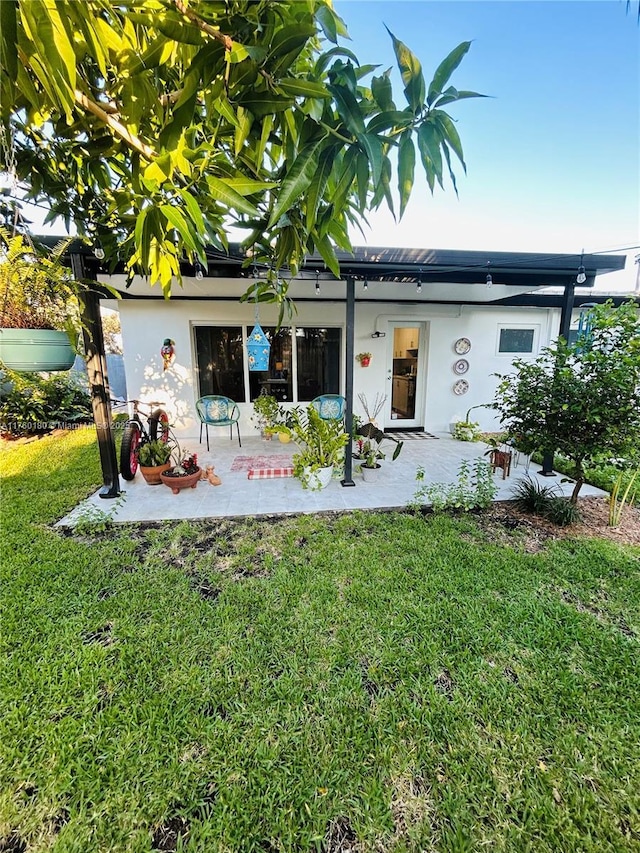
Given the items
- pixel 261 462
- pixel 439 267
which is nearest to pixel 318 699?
pixel 261 462

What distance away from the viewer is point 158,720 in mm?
1445

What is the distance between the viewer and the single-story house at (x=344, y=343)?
227 inches

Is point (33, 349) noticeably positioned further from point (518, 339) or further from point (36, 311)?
point (518, 339)

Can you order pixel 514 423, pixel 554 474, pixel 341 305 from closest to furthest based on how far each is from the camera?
pixel 514 423
pixel 554 474
pixel 341 305

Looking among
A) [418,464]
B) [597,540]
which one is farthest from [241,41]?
[418,464]

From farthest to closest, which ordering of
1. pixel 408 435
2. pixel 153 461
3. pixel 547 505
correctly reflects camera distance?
pixel 408 435 < pixel 153 461 < pixel 547 505

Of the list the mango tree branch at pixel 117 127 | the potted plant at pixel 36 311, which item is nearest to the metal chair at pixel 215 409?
the potted plant at pixel 36 311

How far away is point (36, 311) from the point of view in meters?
1.89

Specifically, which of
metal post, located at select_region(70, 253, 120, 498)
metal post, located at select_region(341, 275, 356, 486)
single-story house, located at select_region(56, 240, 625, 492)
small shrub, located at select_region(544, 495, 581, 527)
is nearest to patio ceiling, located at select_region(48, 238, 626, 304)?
metal post, located at select_region(341, 275, 356, 486)

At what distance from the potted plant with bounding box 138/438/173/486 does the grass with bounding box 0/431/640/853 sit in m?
1.40

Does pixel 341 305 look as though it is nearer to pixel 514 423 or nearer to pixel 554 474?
pixel 514 423

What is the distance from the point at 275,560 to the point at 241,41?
8.65ft

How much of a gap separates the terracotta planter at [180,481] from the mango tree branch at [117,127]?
132 inches

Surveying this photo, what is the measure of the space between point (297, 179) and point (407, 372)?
260 inches
